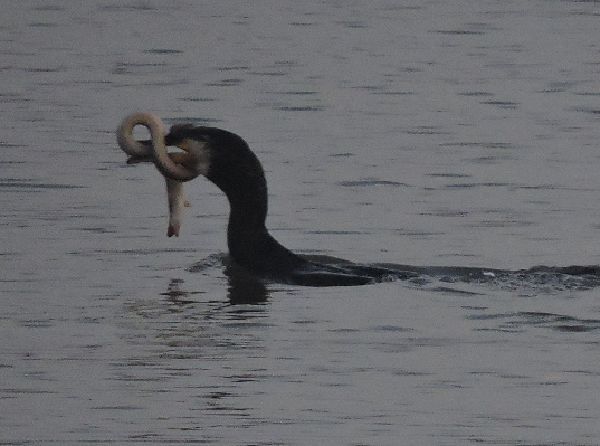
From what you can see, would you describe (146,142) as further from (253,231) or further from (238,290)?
(238,290)

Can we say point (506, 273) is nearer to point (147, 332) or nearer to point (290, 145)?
point (147, 332)

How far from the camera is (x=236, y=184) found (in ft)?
42.1

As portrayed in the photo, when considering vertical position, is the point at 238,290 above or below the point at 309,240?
below

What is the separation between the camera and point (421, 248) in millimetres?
14320

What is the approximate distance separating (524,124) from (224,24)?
10512 mm

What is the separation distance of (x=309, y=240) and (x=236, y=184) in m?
1.94

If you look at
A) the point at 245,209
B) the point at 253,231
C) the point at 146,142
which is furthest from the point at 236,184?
the point at 146,142

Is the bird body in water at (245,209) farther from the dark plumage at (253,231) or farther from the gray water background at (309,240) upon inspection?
the gray water background at (309,240)

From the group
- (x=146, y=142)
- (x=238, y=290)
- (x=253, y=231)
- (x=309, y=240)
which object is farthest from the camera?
(x=309, y=240)

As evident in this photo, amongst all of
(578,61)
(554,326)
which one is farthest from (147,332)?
(578,61)

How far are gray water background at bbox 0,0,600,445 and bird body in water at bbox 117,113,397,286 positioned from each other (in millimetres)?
176

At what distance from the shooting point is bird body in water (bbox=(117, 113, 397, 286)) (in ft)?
41.3

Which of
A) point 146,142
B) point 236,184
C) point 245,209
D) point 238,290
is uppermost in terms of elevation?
point 146,142

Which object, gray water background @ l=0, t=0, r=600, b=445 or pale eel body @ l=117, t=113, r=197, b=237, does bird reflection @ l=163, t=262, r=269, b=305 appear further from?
pale eel body @ l=117, t=113, r=197, b=237
